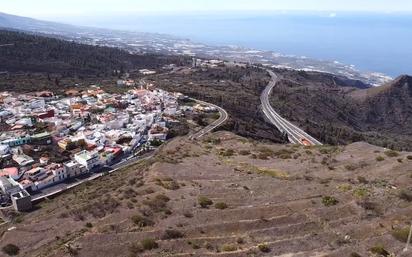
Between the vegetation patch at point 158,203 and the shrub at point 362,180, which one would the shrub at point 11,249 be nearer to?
the vegetation patch at point 158,203

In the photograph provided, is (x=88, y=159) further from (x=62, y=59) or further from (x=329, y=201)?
(x=62, y=59)

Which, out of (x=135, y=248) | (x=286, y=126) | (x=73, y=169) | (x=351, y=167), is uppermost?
(x=351, y=167)

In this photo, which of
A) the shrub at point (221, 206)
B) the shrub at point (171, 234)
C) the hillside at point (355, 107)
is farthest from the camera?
the hillside at point (355, 107)

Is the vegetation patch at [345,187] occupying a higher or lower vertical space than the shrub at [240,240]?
higher

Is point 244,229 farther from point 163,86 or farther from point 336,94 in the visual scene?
point 336,94

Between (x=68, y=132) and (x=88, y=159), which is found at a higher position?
(x=88, y=159)

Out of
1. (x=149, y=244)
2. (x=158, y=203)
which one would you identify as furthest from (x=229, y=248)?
(x=158, y=203)

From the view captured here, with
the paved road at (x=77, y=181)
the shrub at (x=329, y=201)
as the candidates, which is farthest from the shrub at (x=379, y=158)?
the paved road at (x=77, y=181)

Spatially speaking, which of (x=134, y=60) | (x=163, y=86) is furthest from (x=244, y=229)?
(x=134, y=60)
